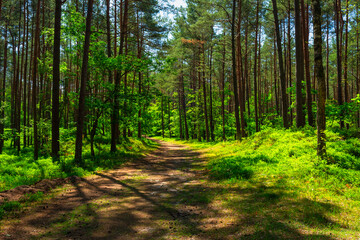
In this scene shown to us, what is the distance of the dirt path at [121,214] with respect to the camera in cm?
390

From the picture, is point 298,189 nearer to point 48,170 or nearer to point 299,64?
point 48,170

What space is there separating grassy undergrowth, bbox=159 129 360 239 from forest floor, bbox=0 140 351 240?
0.04 m

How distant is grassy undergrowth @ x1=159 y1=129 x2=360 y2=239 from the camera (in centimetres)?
384

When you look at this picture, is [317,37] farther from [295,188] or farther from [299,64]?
[299,64]

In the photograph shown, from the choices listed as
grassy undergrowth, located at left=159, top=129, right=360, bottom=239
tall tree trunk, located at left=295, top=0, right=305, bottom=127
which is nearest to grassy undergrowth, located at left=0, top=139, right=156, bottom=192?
grassy undergrowth, located at left=159, top=129, right=360, bottom=239

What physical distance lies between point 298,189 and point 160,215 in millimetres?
3593

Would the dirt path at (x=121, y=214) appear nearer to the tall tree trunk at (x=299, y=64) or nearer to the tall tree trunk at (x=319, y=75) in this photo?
the tall tree trunk at (x=319, y=75)

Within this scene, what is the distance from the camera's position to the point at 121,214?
15.9 ft

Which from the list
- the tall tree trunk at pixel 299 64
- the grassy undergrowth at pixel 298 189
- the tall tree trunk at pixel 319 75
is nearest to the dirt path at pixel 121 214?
the grassy undergrowth at pixel 298 189

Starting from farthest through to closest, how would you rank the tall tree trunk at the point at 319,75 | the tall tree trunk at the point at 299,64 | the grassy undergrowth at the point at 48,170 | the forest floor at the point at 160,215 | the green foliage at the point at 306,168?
the tall tree trunk at the point at 299,64, the grassy undergrowth at the point at 48,170, the tall tree trunk at the point at 319,75, the green foliage at the point at 306,168, the forest floor at the point at 160,215

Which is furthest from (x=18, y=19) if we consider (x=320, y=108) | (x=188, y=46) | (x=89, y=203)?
(x=320, y=108)

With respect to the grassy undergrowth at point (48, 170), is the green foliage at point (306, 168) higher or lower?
higher

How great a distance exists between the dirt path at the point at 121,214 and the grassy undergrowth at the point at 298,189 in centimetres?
88

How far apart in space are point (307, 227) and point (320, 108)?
4765 mm
